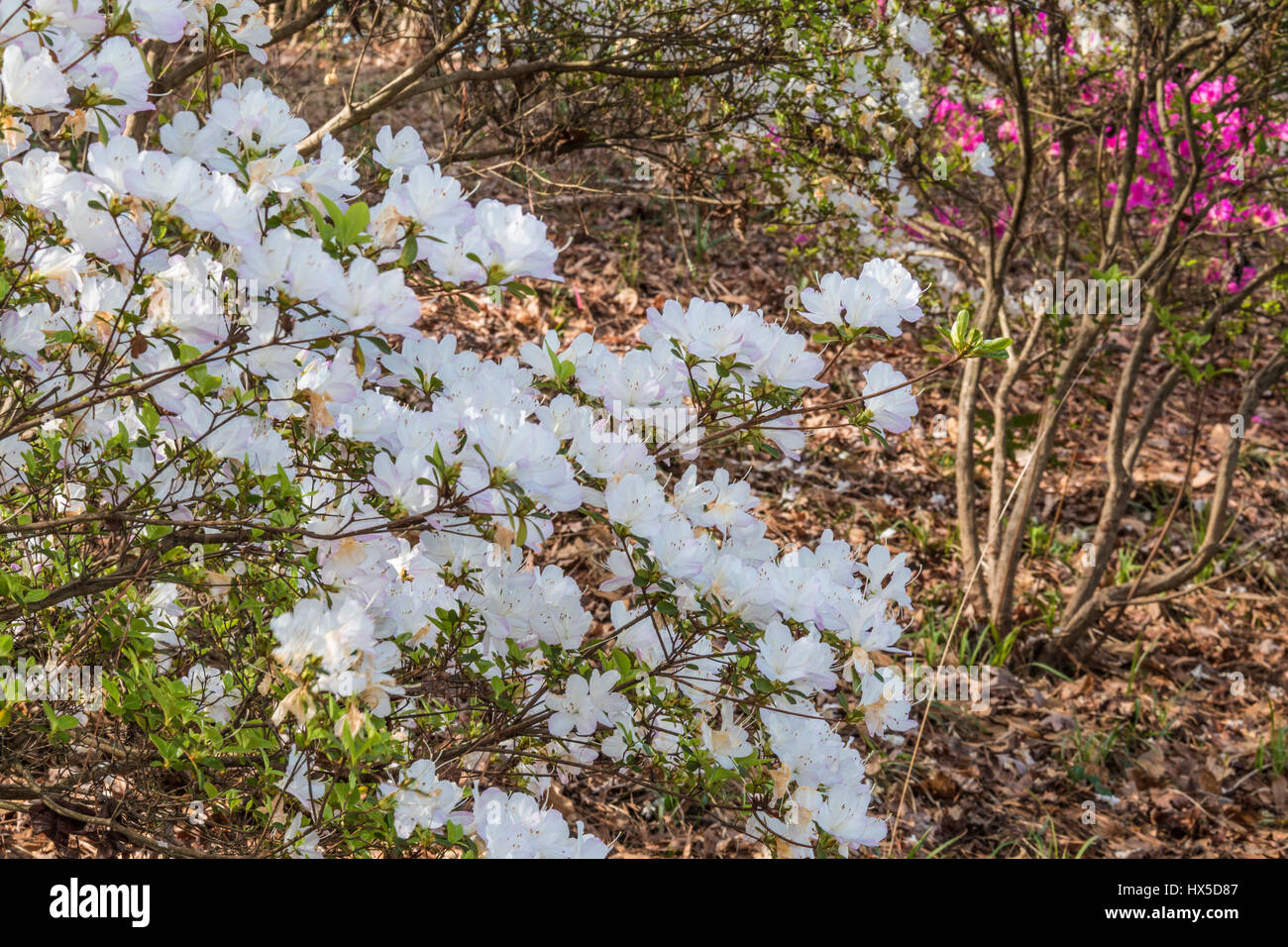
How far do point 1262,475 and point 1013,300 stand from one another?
1.59 metres

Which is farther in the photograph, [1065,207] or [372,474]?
[1065,207]

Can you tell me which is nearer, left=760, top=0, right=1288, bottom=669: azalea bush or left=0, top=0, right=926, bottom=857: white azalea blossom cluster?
left=0, top=0, right=926, bottom=857: white azalea blossom cluster

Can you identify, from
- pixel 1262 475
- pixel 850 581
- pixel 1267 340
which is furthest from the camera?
pixel 1267 340

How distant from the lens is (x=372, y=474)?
1371mm

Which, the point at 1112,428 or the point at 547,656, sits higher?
the point at 1112,428

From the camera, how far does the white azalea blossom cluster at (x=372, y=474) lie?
117 centimetres

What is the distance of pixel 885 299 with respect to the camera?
1.39 meters

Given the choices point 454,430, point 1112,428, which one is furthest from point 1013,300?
point 454,430

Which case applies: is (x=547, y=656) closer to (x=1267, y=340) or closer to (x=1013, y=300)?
(x=1013, y=300)

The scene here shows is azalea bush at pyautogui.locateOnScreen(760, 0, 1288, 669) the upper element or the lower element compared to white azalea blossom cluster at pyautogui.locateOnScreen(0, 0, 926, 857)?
upper

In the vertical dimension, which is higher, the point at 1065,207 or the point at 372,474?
the point at 1065,207

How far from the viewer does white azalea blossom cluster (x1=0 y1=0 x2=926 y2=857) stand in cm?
117

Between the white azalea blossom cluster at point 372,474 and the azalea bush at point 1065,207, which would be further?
the azalea bush at point 1065,207

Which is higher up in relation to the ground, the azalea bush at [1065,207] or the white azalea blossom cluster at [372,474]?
the azalea bush at [1065,207]
